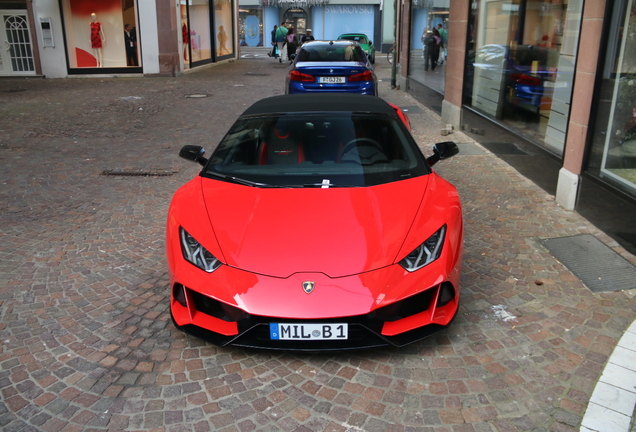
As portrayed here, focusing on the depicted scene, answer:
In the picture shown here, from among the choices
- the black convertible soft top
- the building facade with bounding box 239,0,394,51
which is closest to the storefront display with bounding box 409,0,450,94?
the black convertible soft top

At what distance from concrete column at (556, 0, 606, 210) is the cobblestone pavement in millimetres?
323

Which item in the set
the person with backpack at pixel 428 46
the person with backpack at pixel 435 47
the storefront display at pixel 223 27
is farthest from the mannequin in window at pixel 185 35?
the person with backpack at pixel 435 47

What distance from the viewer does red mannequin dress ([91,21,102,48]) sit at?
21562mm

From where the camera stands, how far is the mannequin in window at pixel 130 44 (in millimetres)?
21641

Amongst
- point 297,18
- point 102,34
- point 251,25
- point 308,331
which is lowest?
point 308,331

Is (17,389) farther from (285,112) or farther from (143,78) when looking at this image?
(143,78)

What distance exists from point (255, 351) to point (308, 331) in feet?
2.00

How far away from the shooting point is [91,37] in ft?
71.1

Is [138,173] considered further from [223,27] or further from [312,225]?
[223,27]

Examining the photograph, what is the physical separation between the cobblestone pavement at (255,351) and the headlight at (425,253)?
61 cm

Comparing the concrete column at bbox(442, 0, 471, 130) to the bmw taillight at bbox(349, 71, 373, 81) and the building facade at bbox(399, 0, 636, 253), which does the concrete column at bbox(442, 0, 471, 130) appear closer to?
the building facade at bbox(399, 0, 636, 253)

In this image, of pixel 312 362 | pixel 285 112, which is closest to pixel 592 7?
pixel 285 112

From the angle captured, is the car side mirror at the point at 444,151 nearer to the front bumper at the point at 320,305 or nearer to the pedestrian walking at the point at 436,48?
the front bumper at the point at 320,305

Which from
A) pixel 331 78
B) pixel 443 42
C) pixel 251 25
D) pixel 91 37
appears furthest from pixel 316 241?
pixel 251 25
